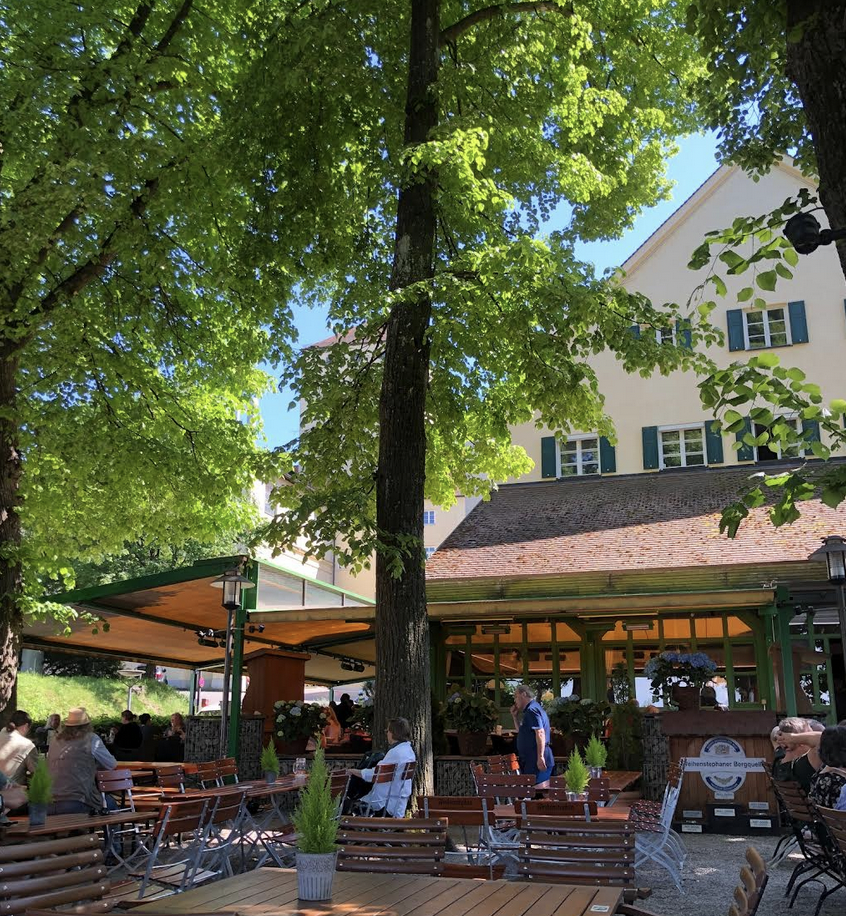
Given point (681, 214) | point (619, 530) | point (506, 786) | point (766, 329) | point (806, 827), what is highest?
point (681, 214)

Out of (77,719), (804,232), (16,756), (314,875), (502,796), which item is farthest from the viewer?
(77,719)

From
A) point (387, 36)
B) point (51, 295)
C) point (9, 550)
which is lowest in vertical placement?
point (9, 550)

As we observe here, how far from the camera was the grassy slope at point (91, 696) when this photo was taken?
29656mm

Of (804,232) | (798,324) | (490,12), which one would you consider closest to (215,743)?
(490,12)

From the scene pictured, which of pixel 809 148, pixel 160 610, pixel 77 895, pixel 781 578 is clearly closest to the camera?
pixel 77 895

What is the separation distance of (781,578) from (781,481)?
9.55m

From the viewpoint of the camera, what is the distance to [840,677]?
21.1 meters

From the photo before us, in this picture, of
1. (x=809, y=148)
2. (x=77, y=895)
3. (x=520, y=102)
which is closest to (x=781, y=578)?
(x=520, y=102)

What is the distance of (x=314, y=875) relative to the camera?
380 cm

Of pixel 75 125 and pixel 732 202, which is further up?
pixel 732 202

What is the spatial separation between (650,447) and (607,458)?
36.5 inches

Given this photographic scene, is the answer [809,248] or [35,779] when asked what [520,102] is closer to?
[809,248]

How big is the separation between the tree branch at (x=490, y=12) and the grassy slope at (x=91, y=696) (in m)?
24.4

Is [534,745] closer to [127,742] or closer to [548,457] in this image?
[127,742]
